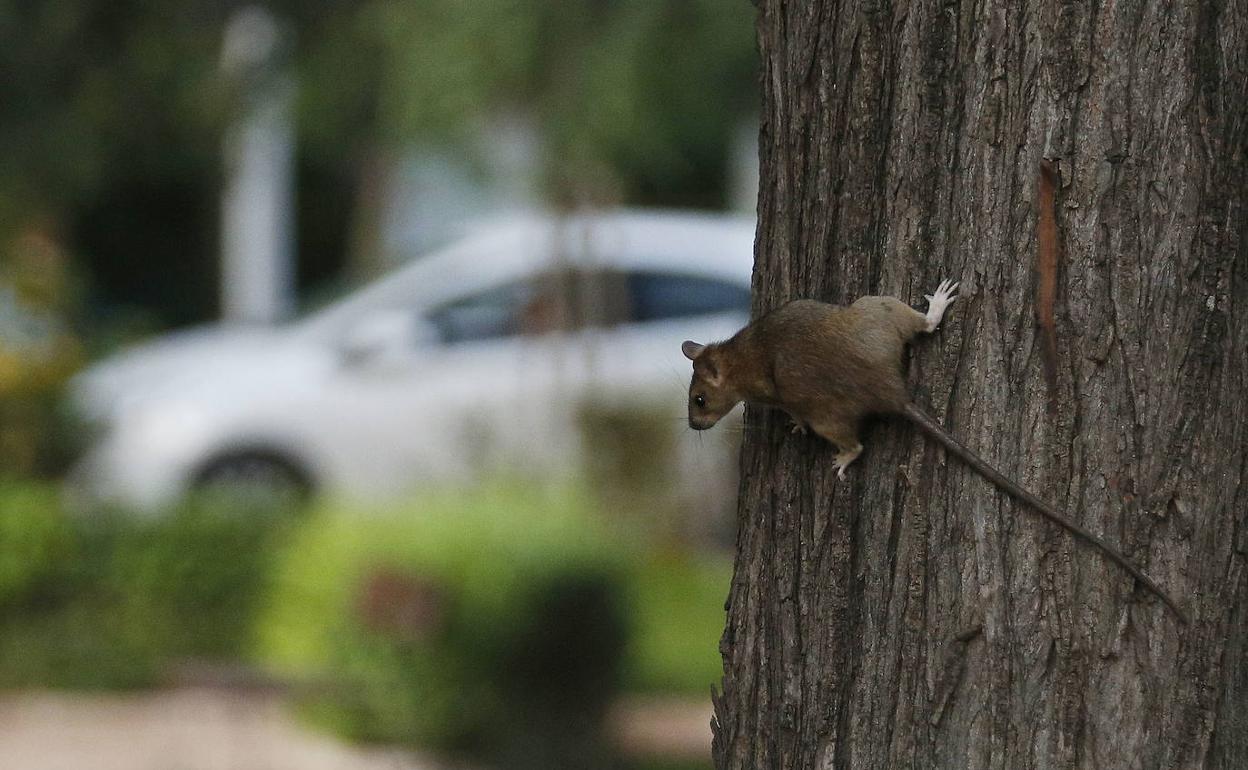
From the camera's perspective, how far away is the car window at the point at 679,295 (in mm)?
10570

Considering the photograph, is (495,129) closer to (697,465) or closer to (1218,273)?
(697,465)

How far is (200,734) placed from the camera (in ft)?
25.8

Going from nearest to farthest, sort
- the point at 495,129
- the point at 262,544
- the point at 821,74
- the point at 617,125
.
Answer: the point at 821,74 → the point at 262,544 → the point at 617,125 → the point at 495,129

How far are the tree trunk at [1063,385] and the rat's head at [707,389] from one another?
70 centimetres

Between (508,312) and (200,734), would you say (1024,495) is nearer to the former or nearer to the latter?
(200,734)

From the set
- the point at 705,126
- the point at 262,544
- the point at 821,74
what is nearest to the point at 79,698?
the point at 262,544

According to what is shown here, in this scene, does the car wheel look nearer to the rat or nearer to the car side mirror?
the car side mirror

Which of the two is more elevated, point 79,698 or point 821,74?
point 821,74

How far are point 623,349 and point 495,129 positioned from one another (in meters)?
4.65

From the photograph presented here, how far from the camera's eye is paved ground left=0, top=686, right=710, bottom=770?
23.8 ft

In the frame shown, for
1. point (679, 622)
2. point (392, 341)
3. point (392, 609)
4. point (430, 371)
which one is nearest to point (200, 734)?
point (392, 609)

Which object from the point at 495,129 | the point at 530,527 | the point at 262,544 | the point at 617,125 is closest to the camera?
the point at 530,527

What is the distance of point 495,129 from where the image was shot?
1466 cm

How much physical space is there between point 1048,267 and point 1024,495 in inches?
12.7
